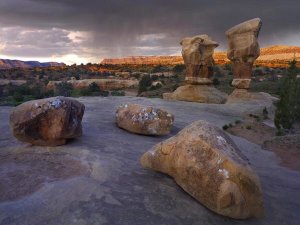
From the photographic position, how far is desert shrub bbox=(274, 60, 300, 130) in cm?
1908

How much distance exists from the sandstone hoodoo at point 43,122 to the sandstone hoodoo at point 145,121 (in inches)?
131

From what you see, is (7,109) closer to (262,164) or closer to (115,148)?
(115,148)

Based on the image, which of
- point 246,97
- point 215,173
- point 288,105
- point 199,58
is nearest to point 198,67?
point 199,58

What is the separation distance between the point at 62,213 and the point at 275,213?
4.08 meters

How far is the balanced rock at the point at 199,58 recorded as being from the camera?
24.8 metres

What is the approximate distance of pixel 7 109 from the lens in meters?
16.6

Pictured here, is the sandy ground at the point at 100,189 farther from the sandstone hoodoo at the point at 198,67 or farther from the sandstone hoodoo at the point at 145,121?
the sandstone hoodoo at the point at 198,67

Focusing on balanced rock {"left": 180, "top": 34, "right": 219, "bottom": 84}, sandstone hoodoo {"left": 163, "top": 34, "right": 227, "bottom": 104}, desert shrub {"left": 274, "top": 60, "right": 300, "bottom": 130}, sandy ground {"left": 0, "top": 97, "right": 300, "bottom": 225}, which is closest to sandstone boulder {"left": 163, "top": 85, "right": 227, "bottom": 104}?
sandstone hoodoo {"left": 163, "top": 34, "right": 227, "bottom": 104}

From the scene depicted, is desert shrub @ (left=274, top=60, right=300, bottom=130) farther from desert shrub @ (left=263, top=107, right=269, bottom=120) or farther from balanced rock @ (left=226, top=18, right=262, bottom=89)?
balanced rock @ (left=226, top=18, right=262, bottom=89)

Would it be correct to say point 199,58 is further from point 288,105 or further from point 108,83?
point 108,83

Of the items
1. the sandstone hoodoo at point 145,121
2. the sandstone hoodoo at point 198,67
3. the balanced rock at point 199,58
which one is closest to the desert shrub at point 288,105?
the sandstone hoodoo at point 198,67

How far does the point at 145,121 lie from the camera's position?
12.3 meters

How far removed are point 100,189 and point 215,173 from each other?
205 cm

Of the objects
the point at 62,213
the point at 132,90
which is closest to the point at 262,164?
the point at 62,213
